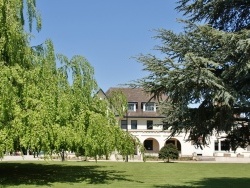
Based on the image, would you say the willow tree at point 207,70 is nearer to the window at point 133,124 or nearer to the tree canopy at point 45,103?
the tree canopy at point 45,103

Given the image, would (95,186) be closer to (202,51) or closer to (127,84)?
(127,84)

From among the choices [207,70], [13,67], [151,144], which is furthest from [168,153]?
[207,70]

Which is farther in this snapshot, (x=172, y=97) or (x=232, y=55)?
(x=172, y=97)

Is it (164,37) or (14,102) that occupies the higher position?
(164,37)

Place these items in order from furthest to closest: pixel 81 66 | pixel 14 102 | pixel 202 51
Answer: pixel 81 66 → pixel 14 102 → pixel 202 51

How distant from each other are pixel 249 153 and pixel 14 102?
5286cm

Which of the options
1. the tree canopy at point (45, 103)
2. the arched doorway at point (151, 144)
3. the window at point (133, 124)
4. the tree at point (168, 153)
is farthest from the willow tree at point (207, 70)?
the arched doorway at point (151, 144)

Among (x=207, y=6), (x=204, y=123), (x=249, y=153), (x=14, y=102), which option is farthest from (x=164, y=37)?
(x=249, y=153)

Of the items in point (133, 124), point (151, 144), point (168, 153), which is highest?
point (133, 124)

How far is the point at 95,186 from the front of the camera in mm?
15688

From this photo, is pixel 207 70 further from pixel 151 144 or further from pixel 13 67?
pixel 151 144

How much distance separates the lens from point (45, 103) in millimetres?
15336

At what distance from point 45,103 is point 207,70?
6.99m

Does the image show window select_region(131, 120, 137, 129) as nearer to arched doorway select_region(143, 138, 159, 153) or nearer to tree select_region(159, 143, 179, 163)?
arched doorway select_region(143, 138, 159, 153)
